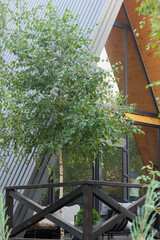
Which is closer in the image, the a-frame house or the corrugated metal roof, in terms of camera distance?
the corrugated metal roof

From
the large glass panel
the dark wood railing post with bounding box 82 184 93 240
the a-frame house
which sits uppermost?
the a-frame house

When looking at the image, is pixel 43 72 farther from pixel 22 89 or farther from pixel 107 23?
pixel 107 23

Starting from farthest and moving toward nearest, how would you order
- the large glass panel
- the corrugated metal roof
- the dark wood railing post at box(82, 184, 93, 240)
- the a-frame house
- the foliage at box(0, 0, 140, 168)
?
the a-frame house
the large glass panel
the corrugated metal roof
the foliage at box(0, 0, 140, 168)
the dark wood railing post at box(82, 184, 93, 240)

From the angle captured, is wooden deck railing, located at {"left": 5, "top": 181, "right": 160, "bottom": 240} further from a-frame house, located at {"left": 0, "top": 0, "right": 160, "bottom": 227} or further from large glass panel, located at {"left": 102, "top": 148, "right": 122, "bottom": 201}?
a-frame house, located at {"left": 0, "top": 0, "right": 160, "bottom": 227}

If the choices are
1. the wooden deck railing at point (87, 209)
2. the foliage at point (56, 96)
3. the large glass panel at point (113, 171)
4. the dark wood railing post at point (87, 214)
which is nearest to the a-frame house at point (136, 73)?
the large glass panel at point (113, 171)

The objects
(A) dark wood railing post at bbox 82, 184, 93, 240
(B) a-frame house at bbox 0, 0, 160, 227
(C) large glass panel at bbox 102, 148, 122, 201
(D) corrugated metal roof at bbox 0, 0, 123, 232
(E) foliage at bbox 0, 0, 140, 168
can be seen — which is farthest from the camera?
(B) a-frame house at bbox 0, 0, 160, 227

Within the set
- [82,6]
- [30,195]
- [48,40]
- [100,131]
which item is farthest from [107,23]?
[30,195]

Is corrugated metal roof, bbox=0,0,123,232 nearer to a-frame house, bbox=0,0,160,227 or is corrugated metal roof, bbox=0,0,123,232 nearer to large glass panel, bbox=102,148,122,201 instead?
a-frame house, bbox=0,0,160,227

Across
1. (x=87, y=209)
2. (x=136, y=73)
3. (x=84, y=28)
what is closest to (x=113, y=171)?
(x=136, y=73)

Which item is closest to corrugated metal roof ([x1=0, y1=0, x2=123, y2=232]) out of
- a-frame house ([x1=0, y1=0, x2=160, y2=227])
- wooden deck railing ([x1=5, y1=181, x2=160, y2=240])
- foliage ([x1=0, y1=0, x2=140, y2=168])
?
foliage ([x1=0, y1=0, x2=140, y2=168])

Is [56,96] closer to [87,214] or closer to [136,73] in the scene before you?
[87,214]

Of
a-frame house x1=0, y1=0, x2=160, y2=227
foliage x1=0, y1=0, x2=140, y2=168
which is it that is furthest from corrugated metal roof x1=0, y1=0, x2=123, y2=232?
a-frame house x1=0, y1=0, x2=160, y2=227

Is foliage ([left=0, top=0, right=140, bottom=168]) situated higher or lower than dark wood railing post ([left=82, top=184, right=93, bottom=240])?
higher

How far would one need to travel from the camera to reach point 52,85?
18.3 feet
